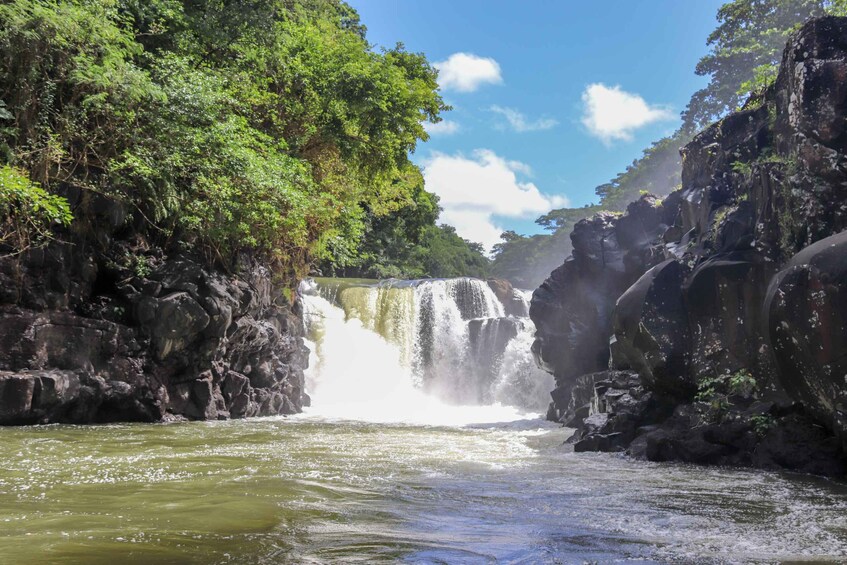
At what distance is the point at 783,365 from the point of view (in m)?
7.73

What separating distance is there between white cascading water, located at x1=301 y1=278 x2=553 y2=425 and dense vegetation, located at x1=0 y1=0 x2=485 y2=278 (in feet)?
18.4

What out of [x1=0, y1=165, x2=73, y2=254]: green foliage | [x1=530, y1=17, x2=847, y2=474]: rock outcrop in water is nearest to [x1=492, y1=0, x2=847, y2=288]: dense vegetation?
[x1=530, y1=17, x2=847, y2=474]: rock outcrop in water

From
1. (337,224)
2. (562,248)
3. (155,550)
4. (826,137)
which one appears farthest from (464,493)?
(562,248)

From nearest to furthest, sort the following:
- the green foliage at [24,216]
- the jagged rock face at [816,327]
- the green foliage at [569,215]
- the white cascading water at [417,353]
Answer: the jagged rock face at [816,327] < the green foliage at [24,216] < the white cascading water at [417,353] < the green foliage at [569,215]

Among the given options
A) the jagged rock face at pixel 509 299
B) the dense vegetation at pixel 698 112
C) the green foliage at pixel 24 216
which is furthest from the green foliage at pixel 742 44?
the green foliage at pixel 24 216

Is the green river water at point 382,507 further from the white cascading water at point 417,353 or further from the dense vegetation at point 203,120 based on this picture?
the white cascading water at point 417,353

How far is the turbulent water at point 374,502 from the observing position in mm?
3463

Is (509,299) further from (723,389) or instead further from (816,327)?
(816,327)

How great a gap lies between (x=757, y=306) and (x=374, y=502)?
6.81 metres

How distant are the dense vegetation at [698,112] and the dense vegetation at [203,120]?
15845mm

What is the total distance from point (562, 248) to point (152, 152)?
54443mm

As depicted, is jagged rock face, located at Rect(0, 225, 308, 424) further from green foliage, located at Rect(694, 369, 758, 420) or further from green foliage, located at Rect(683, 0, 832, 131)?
green foliage, located at Rect(683, 0, 832, 131)

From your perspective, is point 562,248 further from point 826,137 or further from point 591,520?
point 591,520

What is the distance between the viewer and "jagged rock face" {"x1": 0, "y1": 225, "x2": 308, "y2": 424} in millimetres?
10859
